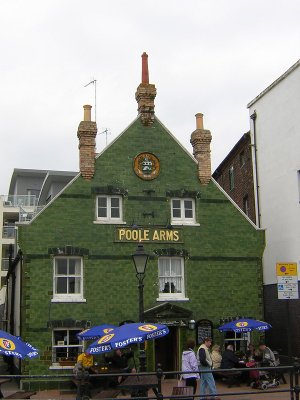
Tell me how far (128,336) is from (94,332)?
540 centimetres

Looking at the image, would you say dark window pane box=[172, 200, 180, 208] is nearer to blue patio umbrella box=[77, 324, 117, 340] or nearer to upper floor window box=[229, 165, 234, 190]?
blue patio umbrella box=[77, 324, 117, 340]

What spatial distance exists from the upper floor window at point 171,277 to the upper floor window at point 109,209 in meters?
2.50

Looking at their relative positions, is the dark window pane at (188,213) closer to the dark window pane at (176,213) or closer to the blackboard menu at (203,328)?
the dark window pane at (176,213)

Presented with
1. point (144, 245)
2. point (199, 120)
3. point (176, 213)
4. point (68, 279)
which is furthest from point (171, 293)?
point (199, 120)

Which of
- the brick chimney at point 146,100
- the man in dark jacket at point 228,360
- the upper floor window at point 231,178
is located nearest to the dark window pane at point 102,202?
the brick chimney at point 146,100

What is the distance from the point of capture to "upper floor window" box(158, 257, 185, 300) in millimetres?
24781

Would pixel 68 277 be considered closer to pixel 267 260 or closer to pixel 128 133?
pixel 128 133

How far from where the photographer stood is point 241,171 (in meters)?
32.7

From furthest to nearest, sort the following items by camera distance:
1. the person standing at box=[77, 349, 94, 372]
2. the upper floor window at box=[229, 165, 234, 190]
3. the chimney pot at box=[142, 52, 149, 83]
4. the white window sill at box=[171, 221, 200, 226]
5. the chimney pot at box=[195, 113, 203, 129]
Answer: the upper floor window at box=[229, 165, 234, 190], the chimney pot at box=[195, 113, 203, 129], the chimney pot at box=[142, 52, 149, 83], the white window sill at box=[171, 221, 200, 226], the person standing at box=[77, 349, 94, 372]

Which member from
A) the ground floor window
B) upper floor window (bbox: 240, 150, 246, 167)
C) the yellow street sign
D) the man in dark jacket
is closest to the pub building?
the ground floor window

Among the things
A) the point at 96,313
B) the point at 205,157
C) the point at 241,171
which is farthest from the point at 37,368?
the point at 241,171

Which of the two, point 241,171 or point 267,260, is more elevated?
point 241,171

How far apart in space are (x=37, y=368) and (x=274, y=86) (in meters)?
15.6

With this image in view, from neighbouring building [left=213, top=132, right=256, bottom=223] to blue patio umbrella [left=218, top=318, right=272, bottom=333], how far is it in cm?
746
